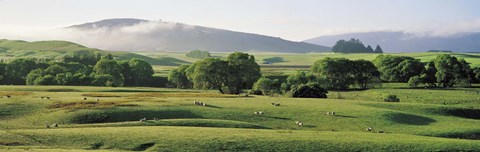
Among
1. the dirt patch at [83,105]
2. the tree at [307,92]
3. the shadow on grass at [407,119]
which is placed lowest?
the shadow on grass at [407,119]

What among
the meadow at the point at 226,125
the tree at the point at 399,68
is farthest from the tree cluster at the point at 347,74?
the meadow at the point at 226,125

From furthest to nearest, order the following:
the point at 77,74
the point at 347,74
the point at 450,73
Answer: the point at 347,74, the point at 450,73, the point at 77,74

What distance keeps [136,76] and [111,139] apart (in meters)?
116

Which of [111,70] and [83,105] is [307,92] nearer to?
[83,105]

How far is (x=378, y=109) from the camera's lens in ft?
246

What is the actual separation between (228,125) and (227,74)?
5859cm

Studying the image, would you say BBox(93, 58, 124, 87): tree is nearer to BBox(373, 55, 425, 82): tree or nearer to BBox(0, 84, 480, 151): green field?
BBox(0, 84, 480, 151): green field

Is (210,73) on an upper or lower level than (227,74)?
upper

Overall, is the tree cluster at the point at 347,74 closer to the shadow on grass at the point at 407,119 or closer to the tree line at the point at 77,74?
the tree line at the point at 77,74

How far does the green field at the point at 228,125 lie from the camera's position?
4791cm

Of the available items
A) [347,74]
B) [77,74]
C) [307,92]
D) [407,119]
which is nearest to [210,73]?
[307,92]

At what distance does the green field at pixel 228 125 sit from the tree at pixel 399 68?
266 ft

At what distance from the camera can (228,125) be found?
2384 inches

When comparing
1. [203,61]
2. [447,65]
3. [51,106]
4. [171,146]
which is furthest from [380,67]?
[171,146]
